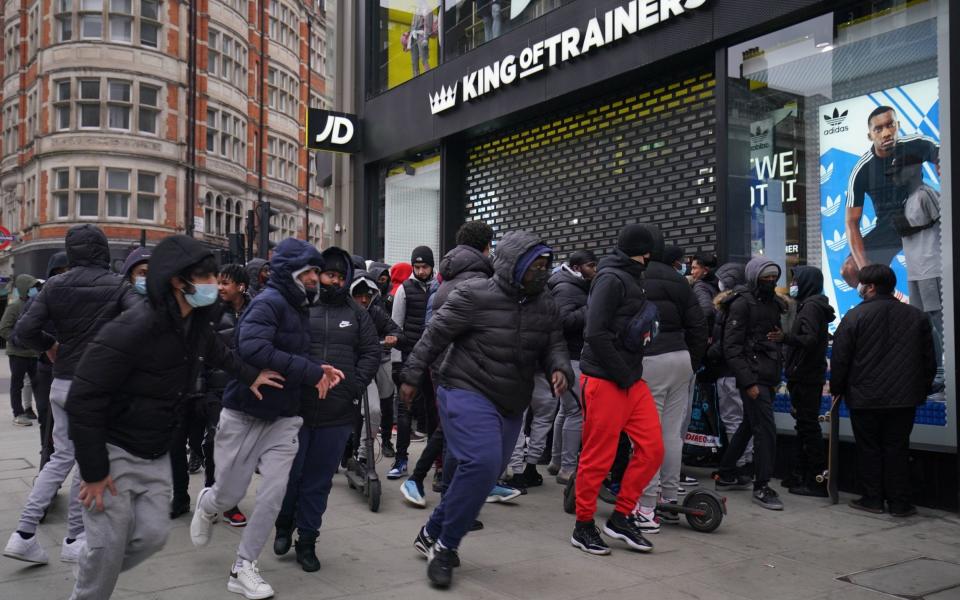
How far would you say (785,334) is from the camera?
6668 millimetres

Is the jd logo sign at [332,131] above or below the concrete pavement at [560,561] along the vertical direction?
above

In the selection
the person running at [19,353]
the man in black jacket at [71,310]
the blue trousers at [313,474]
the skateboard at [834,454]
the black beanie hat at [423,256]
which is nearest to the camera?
the blue trousers at [313,474]

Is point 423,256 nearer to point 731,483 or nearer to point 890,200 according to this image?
point 731,483

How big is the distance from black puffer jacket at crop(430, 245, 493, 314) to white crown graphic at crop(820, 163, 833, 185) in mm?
3449

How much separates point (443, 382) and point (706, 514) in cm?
215

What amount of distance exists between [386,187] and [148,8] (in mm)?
26052

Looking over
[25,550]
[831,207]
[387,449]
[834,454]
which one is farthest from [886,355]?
[25,550]

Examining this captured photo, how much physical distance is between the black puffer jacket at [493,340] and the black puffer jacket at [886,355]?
9.42 ft

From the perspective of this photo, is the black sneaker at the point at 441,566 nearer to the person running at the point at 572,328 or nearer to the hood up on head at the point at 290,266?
the hood up on head at the point at 290,266

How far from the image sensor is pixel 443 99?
1230 cm

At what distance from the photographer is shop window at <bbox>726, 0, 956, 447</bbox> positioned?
21.7 ft

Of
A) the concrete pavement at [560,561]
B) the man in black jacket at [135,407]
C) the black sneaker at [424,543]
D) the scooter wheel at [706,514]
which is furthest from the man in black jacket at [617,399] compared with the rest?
the man in black jacket at [135,407]

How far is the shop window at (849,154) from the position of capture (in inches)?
261

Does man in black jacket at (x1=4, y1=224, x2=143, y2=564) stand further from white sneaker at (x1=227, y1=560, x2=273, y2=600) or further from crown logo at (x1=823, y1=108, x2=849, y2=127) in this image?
crown logo at (x1=823, y1=108, x2=849, y2=127)
